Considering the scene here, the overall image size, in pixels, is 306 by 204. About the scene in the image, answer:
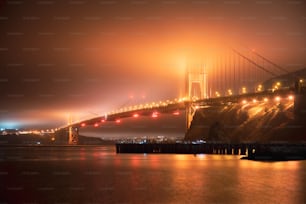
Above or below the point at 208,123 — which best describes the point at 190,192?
below

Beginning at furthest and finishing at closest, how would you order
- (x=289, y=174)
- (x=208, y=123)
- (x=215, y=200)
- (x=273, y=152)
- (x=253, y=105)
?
(x=208, y=123)
(x=253, y=105)
(x=273, y=152)
(x=289, y=174)
(x=215, y=200)

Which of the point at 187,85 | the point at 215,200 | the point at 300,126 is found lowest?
the point at 215,200

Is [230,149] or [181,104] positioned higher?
[181,104]

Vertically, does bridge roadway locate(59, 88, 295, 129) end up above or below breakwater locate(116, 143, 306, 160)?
above

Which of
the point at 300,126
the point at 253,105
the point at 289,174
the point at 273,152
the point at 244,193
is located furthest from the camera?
the point at 253,105

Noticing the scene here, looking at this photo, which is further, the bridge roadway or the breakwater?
the bridge roadway

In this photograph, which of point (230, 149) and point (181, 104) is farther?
point (181, 104)

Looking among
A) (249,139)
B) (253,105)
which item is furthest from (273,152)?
(253,105)

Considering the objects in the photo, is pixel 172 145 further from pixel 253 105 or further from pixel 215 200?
pixel 215 200
